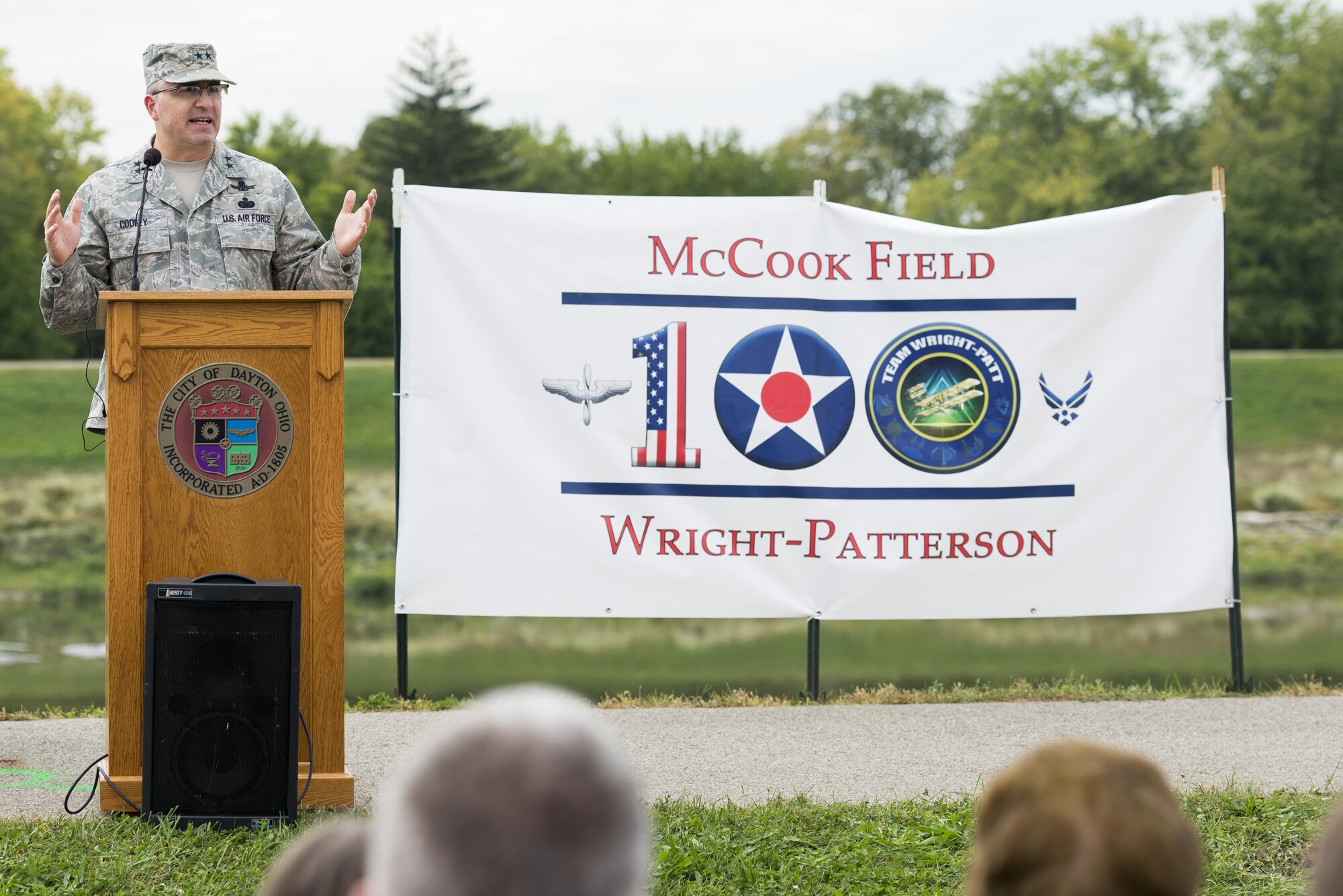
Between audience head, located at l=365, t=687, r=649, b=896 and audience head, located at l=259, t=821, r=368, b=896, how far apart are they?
0.33 m

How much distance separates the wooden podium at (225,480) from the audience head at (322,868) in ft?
8.79

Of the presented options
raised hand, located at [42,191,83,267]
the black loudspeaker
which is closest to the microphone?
raised hand, located at [42,191,83,267]

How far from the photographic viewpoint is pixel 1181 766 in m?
5.00

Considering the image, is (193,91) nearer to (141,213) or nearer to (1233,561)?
(141,213)

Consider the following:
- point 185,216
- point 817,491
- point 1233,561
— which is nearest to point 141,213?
point 185,216

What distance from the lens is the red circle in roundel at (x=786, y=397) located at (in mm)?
6273

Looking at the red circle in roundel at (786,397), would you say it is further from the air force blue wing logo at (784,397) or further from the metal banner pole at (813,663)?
the metal banner pole at (813,663)

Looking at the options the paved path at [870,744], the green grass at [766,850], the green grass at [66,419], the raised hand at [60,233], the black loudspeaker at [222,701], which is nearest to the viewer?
the green grass at [766,850]

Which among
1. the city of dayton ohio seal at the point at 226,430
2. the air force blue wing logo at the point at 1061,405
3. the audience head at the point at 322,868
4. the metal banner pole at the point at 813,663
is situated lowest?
the metal banner pole at the point at 813,663

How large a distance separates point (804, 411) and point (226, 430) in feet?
9.67

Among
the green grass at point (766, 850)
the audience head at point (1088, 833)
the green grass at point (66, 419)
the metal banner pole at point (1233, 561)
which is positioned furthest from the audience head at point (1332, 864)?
the green grass at point (66, 419)

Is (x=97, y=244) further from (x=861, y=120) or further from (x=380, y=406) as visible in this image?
(x=861, y=120)

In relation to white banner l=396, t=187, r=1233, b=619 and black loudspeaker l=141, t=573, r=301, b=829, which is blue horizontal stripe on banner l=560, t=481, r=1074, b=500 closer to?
white banner l=396, t=187, r=1233, b=619

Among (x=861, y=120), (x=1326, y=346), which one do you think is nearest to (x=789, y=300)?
(x=1326, y=346)
